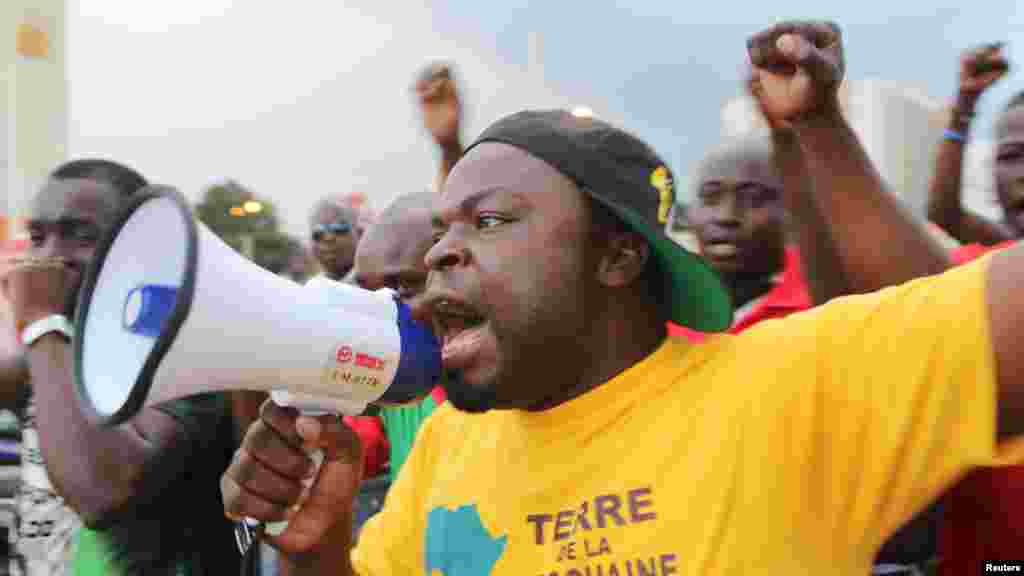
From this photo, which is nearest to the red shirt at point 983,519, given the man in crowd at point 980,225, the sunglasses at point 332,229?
the man in crowd at point 980,225

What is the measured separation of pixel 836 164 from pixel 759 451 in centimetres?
73

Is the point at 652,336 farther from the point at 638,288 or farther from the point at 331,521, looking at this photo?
the point at 331,521

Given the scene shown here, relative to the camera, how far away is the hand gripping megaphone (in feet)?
4.63

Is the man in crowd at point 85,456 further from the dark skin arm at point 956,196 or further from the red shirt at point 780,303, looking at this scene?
the dark skin arm at point 956,196

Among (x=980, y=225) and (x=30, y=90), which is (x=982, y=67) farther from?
(x=30, y=90)

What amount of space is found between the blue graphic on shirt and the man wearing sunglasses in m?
4.17

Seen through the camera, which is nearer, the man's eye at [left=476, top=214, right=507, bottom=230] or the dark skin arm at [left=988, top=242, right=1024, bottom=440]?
the dark skin arm at [left=988, top=242, right=1024, bottom=440]

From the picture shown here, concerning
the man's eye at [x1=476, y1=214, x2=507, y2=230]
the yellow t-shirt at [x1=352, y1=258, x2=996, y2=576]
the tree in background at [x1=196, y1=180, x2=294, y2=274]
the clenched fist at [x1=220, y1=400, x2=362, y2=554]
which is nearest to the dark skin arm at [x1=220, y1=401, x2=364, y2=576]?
the clenched fist at [x1=220, y1=400, x2=362, y2=554]

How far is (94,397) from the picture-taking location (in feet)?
4.99

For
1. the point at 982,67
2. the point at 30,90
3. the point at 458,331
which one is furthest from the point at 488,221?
the point at 30,90

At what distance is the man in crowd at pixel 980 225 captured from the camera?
1.87m

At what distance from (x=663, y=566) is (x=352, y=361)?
567 millimetres

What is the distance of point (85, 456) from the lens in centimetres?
241
